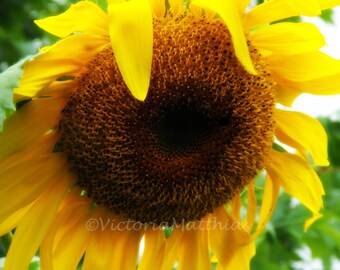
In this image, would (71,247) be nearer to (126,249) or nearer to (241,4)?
(126,249)

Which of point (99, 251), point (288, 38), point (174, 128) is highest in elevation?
point (288, 38)

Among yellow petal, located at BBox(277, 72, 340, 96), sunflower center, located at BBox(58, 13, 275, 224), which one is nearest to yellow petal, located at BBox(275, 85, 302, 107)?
yellow petal, located at BBox(277, 72, 340, 96)

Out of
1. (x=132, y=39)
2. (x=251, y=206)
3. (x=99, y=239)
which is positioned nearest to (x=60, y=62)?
(x=132, y=39)

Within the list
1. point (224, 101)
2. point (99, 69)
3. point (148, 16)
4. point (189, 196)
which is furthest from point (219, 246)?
point (148, 16)

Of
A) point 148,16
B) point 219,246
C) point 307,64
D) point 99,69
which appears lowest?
point 219,246

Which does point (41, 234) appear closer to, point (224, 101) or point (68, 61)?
point (68, 61)

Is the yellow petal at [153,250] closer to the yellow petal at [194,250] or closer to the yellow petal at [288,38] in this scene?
the yellow petal at [194,250]
